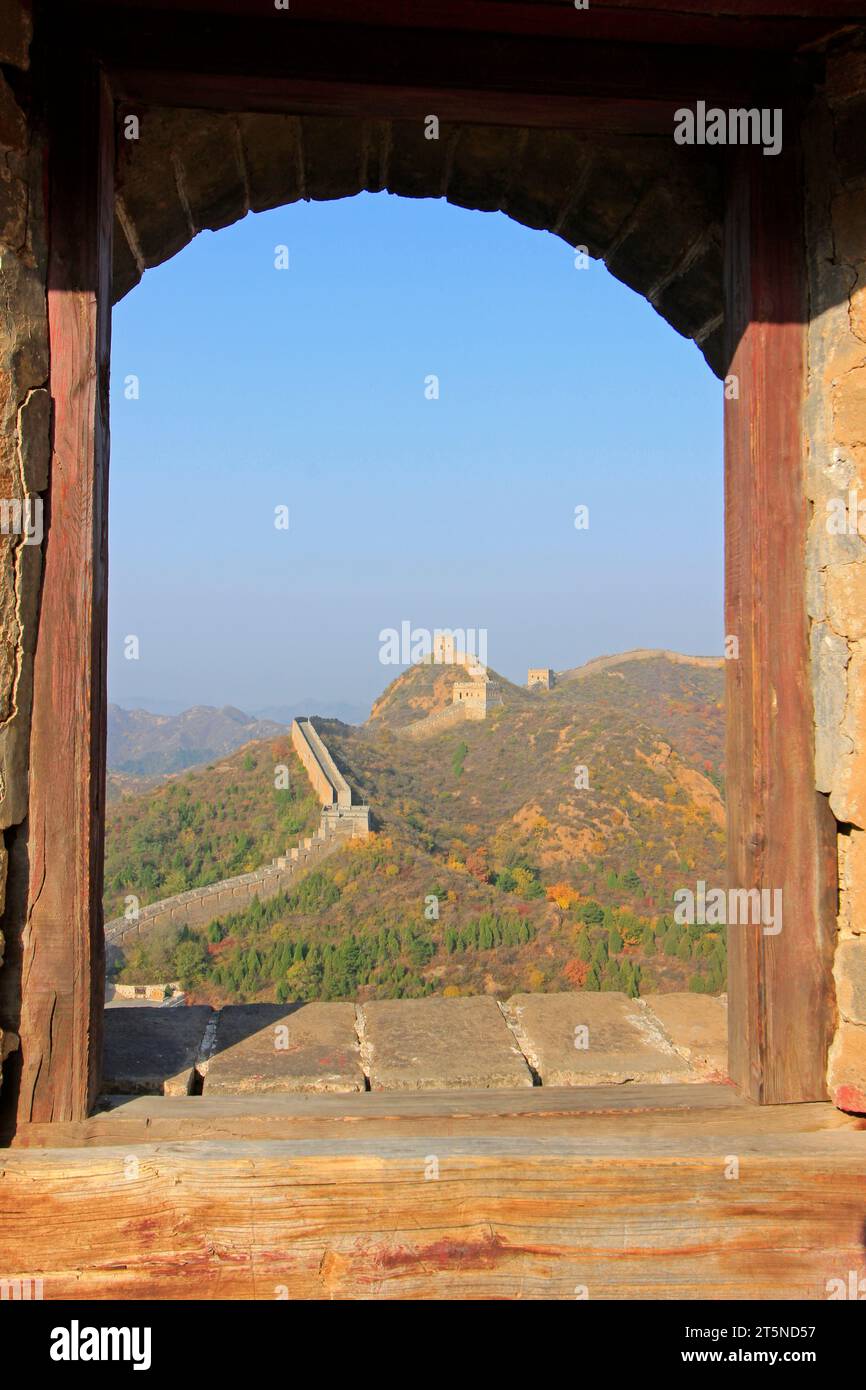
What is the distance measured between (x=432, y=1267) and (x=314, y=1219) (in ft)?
0.92

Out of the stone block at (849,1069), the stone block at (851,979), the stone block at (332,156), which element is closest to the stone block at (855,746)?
the stone block at (851,979)

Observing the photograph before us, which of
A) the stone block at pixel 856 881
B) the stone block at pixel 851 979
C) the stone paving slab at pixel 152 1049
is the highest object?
the stone block at pixel 856 881

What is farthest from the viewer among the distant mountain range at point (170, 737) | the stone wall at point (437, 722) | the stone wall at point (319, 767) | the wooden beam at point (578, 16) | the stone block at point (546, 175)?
the distant mountain range at point (170, 737)

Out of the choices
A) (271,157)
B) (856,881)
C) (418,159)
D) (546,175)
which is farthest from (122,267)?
(856,881)

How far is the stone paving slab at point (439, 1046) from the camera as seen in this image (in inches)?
108

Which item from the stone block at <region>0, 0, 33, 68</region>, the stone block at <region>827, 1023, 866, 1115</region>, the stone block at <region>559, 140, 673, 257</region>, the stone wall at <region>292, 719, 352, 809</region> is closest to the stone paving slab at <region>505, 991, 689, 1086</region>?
the stone block at <region>827, 1023, 866, 1115</region>

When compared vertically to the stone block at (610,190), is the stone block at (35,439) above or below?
below

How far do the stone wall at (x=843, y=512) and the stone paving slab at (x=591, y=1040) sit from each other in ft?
1.89

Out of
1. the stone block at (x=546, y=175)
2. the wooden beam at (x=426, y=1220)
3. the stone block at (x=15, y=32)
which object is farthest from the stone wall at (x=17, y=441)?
the stone block at (x=546, y=175)

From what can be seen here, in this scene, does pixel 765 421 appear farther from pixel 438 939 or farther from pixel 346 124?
pixel 438 939

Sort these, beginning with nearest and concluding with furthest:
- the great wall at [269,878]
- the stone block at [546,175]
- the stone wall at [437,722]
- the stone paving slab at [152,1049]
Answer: the stone paving slab at [152,1049]
the stone block at [546,175]
the great wall at [269,878]
the stone wall at [437,722]

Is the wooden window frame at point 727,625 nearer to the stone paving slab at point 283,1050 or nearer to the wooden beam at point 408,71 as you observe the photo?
the wooden beam at point 408,71

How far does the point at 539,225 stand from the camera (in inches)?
131

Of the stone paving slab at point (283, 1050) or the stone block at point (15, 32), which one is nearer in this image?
the stone block at point (15, 32)
